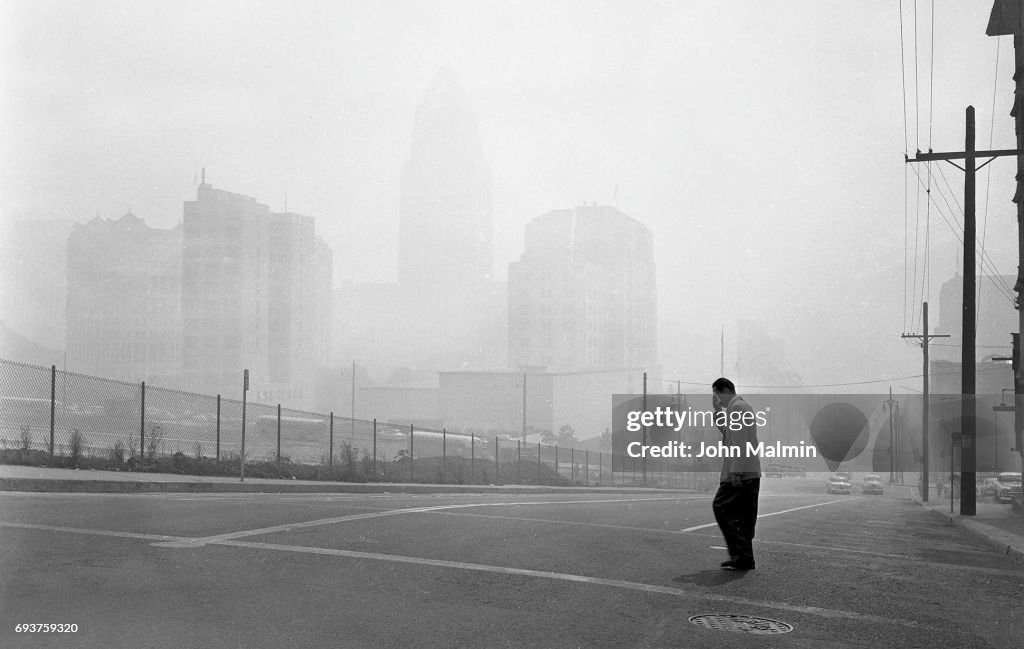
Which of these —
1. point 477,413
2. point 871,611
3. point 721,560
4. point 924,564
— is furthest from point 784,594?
point 477,413

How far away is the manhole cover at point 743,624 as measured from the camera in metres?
6.25

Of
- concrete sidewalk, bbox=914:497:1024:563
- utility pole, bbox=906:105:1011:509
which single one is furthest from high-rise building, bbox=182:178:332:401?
concrete sidewalk, bbox=914:497:1024:563

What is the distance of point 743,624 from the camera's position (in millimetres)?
6418

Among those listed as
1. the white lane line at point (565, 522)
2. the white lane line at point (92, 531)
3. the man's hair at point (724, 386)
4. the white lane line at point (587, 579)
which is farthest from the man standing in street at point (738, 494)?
the white lane line at point (92, 531)

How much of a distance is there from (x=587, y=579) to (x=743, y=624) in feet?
6.12

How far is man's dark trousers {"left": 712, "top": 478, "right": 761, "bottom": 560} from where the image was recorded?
8.67 meters

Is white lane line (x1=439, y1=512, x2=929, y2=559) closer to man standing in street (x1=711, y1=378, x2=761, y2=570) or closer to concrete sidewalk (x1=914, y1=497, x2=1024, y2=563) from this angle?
man standing in street (x1=711, y1=378, x2=761, y2=570)

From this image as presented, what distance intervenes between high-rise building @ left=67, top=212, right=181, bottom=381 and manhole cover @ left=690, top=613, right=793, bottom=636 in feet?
566

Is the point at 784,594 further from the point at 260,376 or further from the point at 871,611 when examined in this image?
the point at 260,376

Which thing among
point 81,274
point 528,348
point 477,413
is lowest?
point 477,413

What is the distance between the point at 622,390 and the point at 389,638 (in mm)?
179151

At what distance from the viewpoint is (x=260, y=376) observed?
17738 cm

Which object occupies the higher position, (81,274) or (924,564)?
(81,274)

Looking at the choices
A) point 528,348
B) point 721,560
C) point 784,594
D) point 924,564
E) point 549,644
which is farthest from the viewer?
point 528,348
